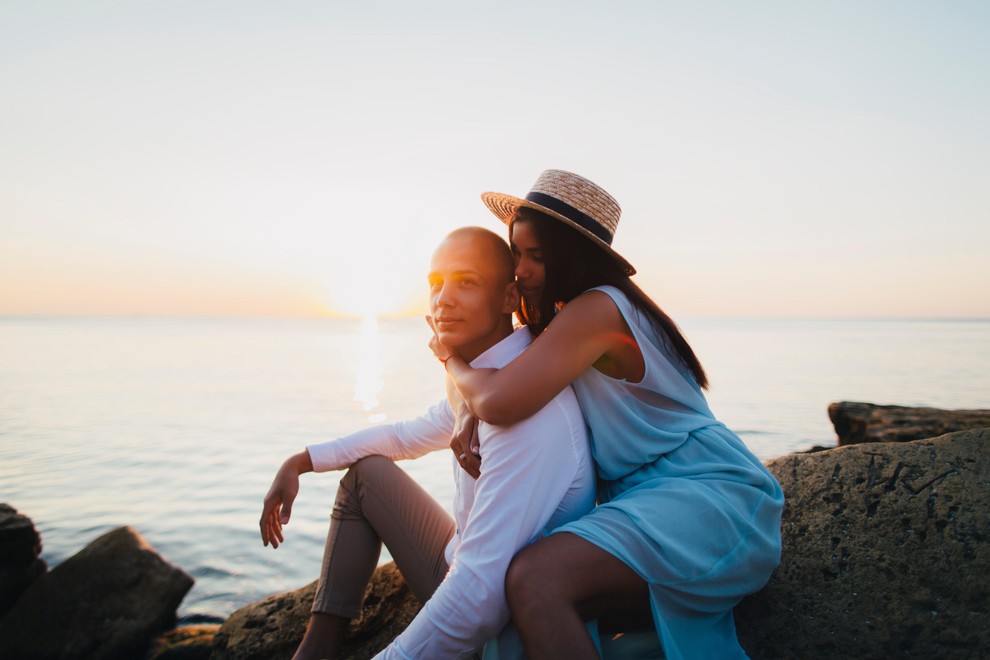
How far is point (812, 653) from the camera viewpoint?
2.73m

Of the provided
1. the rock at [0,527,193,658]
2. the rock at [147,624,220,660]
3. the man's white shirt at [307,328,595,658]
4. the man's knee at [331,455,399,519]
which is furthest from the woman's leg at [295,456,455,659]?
the rock at [0,527,193,658]

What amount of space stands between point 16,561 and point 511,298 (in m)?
4.24

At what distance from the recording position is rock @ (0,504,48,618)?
4.55 meters

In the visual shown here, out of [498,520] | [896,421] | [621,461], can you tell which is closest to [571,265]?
[621,461]

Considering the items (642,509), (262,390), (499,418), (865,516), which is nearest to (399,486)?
(499,418)

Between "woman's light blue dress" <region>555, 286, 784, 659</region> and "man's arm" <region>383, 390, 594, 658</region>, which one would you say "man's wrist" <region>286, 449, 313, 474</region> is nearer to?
"man's arm" <region>383, 390, 594, 658</region>

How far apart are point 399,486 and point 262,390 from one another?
19.6 m

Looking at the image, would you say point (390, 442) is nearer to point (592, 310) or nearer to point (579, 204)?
point (592, 310)

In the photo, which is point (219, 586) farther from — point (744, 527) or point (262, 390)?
point (262, 390)

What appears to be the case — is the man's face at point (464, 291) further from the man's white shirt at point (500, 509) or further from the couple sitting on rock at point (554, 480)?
the man's white shirt at point (500, 509)

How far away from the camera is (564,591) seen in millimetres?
A: 2084

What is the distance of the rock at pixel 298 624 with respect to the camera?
11.7ft

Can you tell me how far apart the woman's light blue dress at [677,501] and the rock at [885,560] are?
0.50 m

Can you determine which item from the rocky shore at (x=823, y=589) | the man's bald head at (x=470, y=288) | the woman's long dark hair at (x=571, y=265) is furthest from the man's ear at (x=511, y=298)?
the rocky shore at (x=823, y=589)
